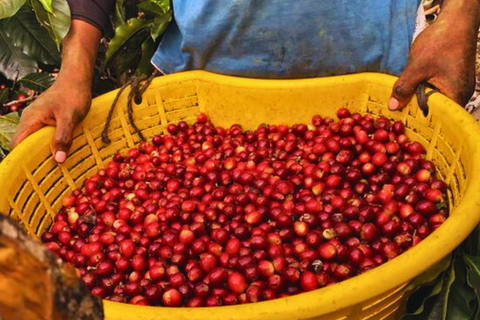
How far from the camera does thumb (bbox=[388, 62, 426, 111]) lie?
8.83 ft

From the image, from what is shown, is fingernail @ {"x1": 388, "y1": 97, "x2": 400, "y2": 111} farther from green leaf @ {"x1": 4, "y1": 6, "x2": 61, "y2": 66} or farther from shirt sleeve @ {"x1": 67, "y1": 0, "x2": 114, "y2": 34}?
green leaf @ {"x1": 4, "y1": 6, "x2": 61, "y2": 66}

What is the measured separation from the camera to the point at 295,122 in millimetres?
3301

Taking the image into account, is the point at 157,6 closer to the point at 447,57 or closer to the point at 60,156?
the point at 60,156

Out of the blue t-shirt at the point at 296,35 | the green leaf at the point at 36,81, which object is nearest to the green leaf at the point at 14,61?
the green leaf at the point at 36,81

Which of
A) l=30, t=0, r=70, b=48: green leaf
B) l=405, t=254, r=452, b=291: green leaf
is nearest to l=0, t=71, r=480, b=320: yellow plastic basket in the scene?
l=405, t=254, r=452, b=291: green leaf

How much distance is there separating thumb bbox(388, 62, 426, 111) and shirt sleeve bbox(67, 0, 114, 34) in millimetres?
1880

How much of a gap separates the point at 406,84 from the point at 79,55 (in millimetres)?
1911

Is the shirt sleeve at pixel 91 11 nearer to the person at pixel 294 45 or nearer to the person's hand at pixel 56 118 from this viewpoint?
the person at pixel 294 45

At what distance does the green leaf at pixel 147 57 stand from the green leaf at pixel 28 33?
2.41 ft

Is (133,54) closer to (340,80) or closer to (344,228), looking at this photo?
(340,80)

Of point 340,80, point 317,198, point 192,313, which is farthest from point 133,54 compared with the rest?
point 192,313

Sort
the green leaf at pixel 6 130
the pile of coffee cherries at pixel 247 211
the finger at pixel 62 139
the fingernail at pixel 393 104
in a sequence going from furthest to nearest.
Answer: the green leaf at pixel 6 130
the fingernail at pixel 393 104
the finger at pixel 62 139
the pile of coffee cherries at pixel 247 211

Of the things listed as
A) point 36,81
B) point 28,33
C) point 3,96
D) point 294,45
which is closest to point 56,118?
point 36,81

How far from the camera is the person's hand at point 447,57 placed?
2635 mm
